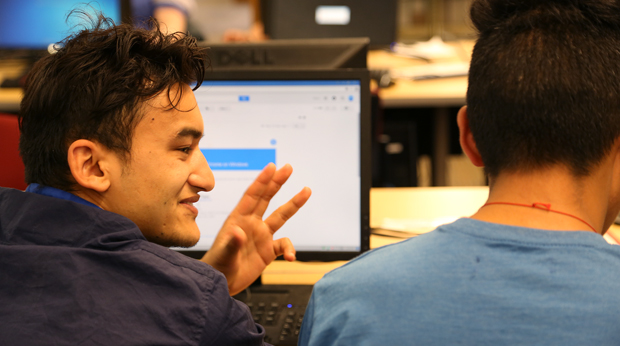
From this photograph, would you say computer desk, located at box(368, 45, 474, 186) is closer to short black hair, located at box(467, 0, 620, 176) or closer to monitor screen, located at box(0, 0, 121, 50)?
monitor screen, located at box(0, 0, 121, 50)

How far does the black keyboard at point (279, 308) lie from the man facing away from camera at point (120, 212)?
0.09 meters

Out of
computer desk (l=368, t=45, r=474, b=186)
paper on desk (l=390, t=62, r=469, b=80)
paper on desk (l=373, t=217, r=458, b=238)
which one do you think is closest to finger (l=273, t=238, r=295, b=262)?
paper on desk (l=373, t=217, r=458, b=238)

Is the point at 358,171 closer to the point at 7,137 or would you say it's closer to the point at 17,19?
the point at 7,137

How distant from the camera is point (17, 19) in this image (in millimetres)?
2682

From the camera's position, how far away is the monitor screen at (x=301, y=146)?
3.52ft

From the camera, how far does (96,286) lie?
23.7 inches

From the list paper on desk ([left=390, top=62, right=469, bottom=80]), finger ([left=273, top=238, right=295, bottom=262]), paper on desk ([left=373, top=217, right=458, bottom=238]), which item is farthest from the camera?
paper on desk ([left=390, top=62, right=469, bottom=80])

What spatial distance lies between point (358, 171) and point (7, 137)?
922 mm

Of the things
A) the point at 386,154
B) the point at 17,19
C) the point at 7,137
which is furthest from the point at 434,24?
the point at 7,137

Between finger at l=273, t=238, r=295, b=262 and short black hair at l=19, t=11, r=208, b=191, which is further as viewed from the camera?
finger at l=273, t=238, r=295, b=262

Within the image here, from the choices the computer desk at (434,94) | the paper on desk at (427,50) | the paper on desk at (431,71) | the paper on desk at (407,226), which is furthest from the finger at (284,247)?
the paper on desk at (427,50)

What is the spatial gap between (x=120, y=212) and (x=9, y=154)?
2.58 feet

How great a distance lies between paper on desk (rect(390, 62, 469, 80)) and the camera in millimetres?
2805

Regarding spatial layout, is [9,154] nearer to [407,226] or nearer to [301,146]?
[301,146]
